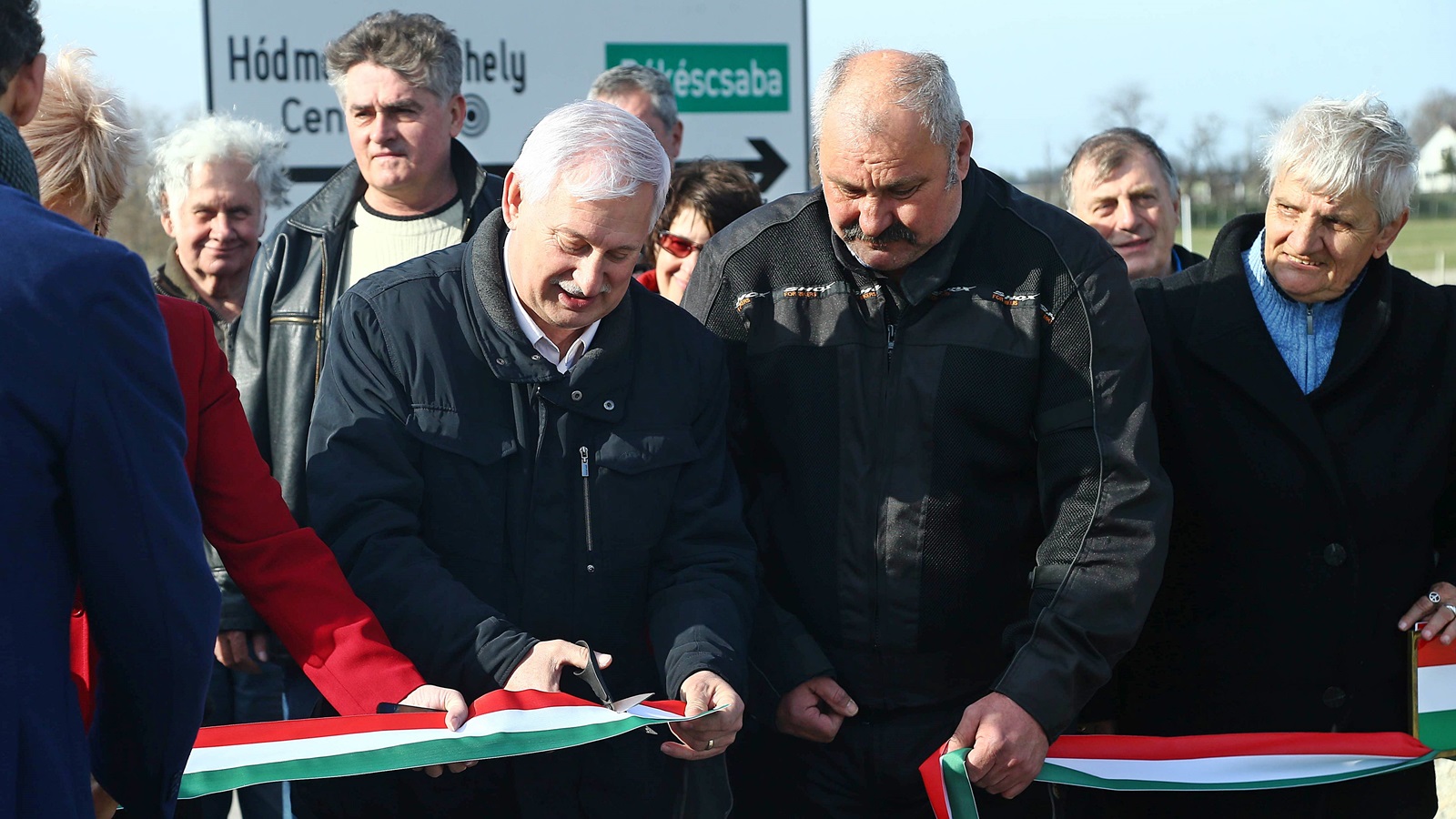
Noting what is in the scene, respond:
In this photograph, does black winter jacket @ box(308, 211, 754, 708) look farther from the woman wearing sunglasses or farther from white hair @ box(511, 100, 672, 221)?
the woman wearing sunglasses

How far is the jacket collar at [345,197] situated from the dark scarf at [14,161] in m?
2.33

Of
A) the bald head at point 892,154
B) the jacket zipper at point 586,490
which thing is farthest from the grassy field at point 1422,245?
the jacket zipper at point 586,490

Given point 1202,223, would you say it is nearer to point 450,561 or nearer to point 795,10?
point 795,10

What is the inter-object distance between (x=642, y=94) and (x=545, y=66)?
4.20ft

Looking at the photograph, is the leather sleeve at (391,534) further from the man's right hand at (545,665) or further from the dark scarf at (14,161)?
the dark scarf at (14,161)

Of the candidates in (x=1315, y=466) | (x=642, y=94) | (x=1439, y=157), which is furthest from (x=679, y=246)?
(x=1439, y=157)

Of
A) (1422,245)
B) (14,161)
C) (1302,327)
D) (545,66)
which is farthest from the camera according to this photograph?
(1422,245)

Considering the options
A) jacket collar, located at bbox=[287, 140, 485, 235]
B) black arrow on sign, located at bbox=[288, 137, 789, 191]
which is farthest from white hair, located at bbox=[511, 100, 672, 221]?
black arrow on sign, located at bbox=[288, 137, 789, 191]

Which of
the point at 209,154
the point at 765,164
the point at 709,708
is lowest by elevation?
the point at 709,708

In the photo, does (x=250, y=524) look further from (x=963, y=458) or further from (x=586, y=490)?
(x=963, y=458)

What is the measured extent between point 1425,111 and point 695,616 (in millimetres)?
89688

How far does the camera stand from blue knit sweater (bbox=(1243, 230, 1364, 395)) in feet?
10.2

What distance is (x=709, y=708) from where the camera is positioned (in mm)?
2484

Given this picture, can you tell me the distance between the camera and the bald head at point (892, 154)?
2689 millimetres
